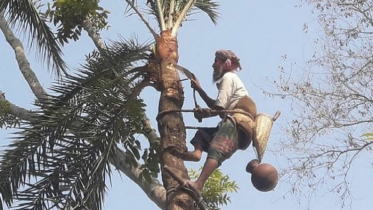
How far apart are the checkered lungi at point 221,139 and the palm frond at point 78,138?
76 cm

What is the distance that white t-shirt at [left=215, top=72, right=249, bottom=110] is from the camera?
22.2ft

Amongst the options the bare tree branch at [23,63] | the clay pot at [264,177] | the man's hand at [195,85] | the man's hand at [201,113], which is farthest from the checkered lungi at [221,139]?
the bare tree branch at [23,63]

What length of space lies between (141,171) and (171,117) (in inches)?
44.8

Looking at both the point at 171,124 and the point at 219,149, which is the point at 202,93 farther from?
the point at 219,149

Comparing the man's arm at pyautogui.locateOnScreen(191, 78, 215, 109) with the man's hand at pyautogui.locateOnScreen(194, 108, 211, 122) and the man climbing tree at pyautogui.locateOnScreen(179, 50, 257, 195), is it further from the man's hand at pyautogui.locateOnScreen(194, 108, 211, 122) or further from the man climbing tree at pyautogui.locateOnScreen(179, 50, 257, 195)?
the man's hand at pyautogui.locateOnScreen(194, 108, 211, 122)

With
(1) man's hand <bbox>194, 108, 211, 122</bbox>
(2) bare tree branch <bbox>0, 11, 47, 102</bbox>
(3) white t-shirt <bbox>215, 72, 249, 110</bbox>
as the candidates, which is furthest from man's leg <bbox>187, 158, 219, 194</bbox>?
(2) bare tree branch <bbox>0, 11, 47, 102</bbox>

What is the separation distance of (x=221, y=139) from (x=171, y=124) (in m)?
0.49

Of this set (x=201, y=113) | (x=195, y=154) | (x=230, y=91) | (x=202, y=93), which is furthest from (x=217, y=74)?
(x=195, y=154)

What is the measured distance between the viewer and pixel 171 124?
22.4 feet

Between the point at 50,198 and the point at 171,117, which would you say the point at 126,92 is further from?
the point at 50,198

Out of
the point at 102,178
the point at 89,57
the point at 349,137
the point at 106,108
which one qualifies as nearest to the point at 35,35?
the point at 89,57

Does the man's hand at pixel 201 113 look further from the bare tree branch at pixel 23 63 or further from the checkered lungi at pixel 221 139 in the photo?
the bare tree branch at pixel 23 63

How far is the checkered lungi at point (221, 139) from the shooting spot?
6.46 meters

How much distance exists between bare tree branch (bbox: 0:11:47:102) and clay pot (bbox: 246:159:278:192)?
10.5 ft
